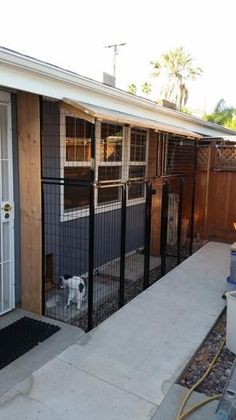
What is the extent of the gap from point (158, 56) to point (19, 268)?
920 inches

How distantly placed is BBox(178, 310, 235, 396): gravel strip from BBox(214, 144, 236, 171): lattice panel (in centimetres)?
428

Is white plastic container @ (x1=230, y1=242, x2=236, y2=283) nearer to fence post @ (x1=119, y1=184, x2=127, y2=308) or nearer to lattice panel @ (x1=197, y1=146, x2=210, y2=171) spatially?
fence post @ (x1=119, y1=184, x2=127, y2=308)

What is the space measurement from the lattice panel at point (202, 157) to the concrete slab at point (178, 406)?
5341 mm

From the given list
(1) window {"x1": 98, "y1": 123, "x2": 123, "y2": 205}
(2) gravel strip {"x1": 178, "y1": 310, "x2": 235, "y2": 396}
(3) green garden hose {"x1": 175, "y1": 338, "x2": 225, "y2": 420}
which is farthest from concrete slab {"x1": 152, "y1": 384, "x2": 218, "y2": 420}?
(1) window {"x1": 98, "y1": 123, "x2": 123, "y2": 205}

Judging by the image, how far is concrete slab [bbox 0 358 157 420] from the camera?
2.45 m

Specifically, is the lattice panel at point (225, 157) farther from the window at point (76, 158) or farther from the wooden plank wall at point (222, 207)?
the window at point (76, 158)

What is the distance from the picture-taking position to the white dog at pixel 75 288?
4234 mm

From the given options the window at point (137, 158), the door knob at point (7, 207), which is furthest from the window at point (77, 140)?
the window at point (137, 158)

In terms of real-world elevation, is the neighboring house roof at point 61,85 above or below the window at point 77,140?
above

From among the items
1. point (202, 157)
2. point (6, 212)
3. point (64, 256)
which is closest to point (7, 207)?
point (6, 212)

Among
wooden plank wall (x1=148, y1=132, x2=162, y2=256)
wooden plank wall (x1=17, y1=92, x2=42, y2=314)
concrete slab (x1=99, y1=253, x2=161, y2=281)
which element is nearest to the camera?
wooden plank wall (x1=17, y1=92, x2=42, y2=314)

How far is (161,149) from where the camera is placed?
6.75m

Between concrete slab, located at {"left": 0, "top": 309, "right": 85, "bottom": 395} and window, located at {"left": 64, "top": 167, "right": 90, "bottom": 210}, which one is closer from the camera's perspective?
concrete slab, located at {"left": 0, "top": 309, "right": 85, "bottom": 395}

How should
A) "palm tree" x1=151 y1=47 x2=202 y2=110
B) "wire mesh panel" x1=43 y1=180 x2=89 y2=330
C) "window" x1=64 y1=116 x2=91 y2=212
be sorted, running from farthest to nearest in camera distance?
"palm tree" x1=151 y1=47 x2=202 y2=110, "window" x1=64 y1=116 x2=91 y2=212, "wire mesh panel" x1=43 y1=180 x2=89 y2=330
